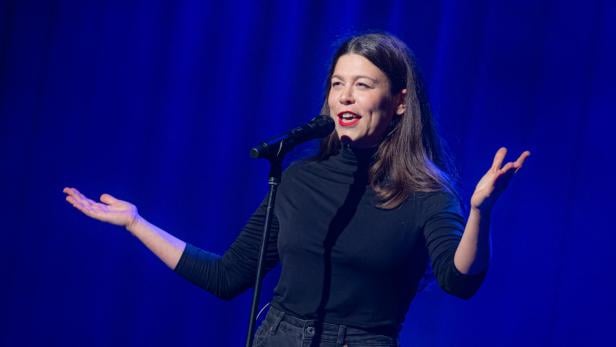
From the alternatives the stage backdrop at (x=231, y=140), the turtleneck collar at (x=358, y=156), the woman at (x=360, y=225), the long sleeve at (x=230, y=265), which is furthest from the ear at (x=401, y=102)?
the stage backdrop at (x=231, y=140)

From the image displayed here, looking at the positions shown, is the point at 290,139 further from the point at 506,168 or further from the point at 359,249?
the point at 506,168

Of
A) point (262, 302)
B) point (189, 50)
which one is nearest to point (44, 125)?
point (189, 50)

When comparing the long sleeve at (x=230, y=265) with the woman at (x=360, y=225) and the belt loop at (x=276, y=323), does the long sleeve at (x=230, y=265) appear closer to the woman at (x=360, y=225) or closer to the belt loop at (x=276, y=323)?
the woman at (x=360, y=225)

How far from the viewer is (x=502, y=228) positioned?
2865mm

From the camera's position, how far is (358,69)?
2.07 metres

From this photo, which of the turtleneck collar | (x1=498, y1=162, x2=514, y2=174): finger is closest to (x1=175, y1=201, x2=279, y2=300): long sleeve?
the turtleneck collar

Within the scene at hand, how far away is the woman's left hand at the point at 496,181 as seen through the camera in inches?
59.8

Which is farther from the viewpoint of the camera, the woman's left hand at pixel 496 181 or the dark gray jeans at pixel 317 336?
the dark gray jeans at pixel 317 336

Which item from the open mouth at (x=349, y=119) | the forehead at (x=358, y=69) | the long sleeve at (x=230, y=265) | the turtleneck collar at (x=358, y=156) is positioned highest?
the forehead at (x=358, y=69)

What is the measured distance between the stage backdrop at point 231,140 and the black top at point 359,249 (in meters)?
1.02

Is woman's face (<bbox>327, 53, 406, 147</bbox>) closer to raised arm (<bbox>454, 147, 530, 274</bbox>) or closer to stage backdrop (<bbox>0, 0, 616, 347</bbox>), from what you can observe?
raised arm (<bbox>454, 147, 530, 274</bbox>)

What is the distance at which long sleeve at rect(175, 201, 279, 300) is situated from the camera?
7.25 ft

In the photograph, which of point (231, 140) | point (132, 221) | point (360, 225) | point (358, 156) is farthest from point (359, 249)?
point (231, 140)

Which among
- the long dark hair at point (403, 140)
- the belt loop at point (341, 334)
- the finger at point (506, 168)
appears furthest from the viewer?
the long dark hair at point (403, 140)
